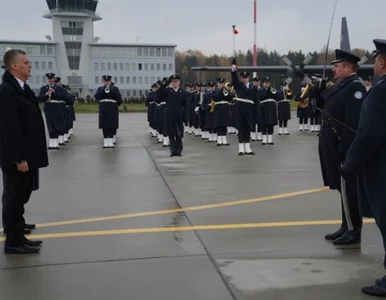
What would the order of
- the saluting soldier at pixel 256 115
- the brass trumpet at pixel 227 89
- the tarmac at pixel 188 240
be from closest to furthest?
the tarmac at pixel 188 240 < the saluting soldier at pixel 256 115 < the brass trumpet at pixel 227 89

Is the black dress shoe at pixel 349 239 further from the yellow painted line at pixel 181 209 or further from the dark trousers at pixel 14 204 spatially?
the dark trousers at pixel 14 204

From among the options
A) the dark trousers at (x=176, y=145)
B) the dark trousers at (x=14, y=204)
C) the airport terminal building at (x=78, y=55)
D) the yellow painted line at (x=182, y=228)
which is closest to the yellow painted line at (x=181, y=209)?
the yellow painted line at (x=182, y=228)

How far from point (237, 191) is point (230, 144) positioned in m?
8.08

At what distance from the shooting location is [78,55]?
89.9 meters

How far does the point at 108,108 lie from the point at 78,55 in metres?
78.3

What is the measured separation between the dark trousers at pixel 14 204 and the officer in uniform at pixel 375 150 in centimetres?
321

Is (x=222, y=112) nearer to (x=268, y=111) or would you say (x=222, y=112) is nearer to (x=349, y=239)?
(x=268, y=111)

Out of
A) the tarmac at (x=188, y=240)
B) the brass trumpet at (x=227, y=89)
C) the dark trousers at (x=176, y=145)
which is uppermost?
the brass trumpet at (x=227, y=89)

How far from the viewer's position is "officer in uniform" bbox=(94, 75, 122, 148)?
15.3 metres

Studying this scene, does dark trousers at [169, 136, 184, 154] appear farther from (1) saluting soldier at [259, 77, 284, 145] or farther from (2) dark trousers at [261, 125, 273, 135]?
(2) dark trousers at [261, 125, 273, 135]

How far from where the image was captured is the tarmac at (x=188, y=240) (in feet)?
13.6

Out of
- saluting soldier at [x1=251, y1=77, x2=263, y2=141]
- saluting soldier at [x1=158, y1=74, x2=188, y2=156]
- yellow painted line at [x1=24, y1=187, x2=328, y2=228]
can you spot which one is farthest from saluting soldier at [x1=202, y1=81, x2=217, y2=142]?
yellow painted line at [x1=24, y1=187, x2=328, y2=228]

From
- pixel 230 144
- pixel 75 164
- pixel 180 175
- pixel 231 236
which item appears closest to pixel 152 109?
pixel 230 144

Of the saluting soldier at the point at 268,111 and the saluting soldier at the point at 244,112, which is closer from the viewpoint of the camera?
the saluting soldier at the point at 244,112
